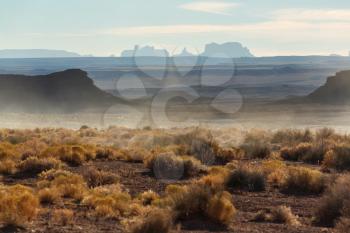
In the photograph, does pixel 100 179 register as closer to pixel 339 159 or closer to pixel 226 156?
pixel 226 156

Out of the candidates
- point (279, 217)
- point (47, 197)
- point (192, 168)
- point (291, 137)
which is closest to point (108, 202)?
point (47, 197)

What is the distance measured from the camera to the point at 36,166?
2105cm

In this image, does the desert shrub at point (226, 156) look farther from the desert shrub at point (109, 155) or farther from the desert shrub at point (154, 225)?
the desert shrub at point (154, 225)

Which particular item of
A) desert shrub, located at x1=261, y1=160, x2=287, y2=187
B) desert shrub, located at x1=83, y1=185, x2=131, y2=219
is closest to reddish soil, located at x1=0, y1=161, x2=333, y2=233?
desert shrub, located at x1=83, y1=185, x2=131, y2=219

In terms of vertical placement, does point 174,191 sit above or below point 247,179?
above

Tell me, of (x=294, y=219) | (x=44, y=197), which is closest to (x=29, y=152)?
(x=44, y=197)

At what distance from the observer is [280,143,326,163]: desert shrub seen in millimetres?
26391

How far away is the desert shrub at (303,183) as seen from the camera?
18.1 m

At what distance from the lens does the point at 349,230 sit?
10.6m

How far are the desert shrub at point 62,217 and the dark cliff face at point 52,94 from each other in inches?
2904

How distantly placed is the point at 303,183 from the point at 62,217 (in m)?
8.49

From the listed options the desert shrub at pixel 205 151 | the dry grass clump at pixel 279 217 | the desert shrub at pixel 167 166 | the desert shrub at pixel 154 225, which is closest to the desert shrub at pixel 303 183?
the desert shrub at pixel 167 166

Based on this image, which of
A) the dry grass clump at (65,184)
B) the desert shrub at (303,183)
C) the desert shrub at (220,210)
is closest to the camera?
the desert shrub at (220,210)

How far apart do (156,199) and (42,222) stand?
3.56 meters
